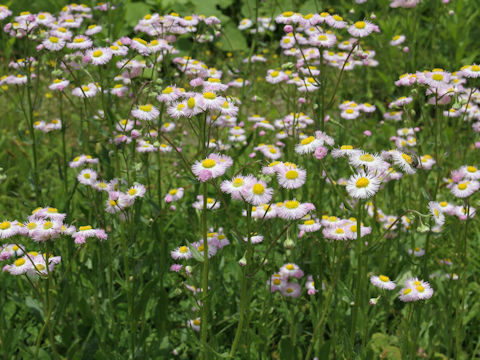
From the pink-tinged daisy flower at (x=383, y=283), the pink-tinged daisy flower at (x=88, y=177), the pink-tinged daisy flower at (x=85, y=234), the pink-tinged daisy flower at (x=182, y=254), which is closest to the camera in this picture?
the pink-tinged daisy flower at (x=85, y=234)

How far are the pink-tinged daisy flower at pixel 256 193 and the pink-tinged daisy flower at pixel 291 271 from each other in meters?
0.72

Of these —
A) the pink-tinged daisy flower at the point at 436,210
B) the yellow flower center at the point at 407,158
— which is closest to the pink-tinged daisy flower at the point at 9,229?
the yellow flower center at the point at 407,158

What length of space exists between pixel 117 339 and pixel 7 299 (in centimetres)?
88

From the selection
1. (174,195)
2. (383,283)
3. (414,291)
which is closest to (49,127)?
(174,195)

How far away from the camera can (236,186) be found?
56.6 inches

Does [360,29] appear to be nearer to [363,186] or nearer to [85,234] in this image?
[363,186]

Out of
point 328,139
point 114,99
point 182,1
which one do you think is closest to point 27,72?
point 114,99

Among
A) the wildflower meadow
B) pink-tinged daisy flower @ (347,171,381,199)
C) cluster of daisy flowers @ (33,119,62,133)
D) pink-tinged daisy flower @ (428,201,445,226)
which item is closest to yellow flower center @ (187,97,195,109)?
the wildflower meadow

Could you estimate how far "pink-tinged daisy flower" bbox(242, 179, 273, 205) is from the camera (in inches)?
54.9

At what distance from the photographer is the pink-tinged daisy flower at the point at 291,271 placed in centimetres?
205

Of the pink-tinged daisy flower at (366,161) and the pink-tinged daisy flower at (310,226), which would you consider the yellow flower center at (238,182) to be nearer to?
the pink-tinged daisy flower at (366,161)

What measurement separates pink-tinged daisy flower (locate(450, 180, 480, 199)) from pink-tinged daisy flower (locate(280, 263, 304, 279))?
2.18 ft

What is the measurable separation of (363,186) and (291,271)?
29.7 inches

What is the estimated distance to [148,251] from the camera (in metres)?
2.52
